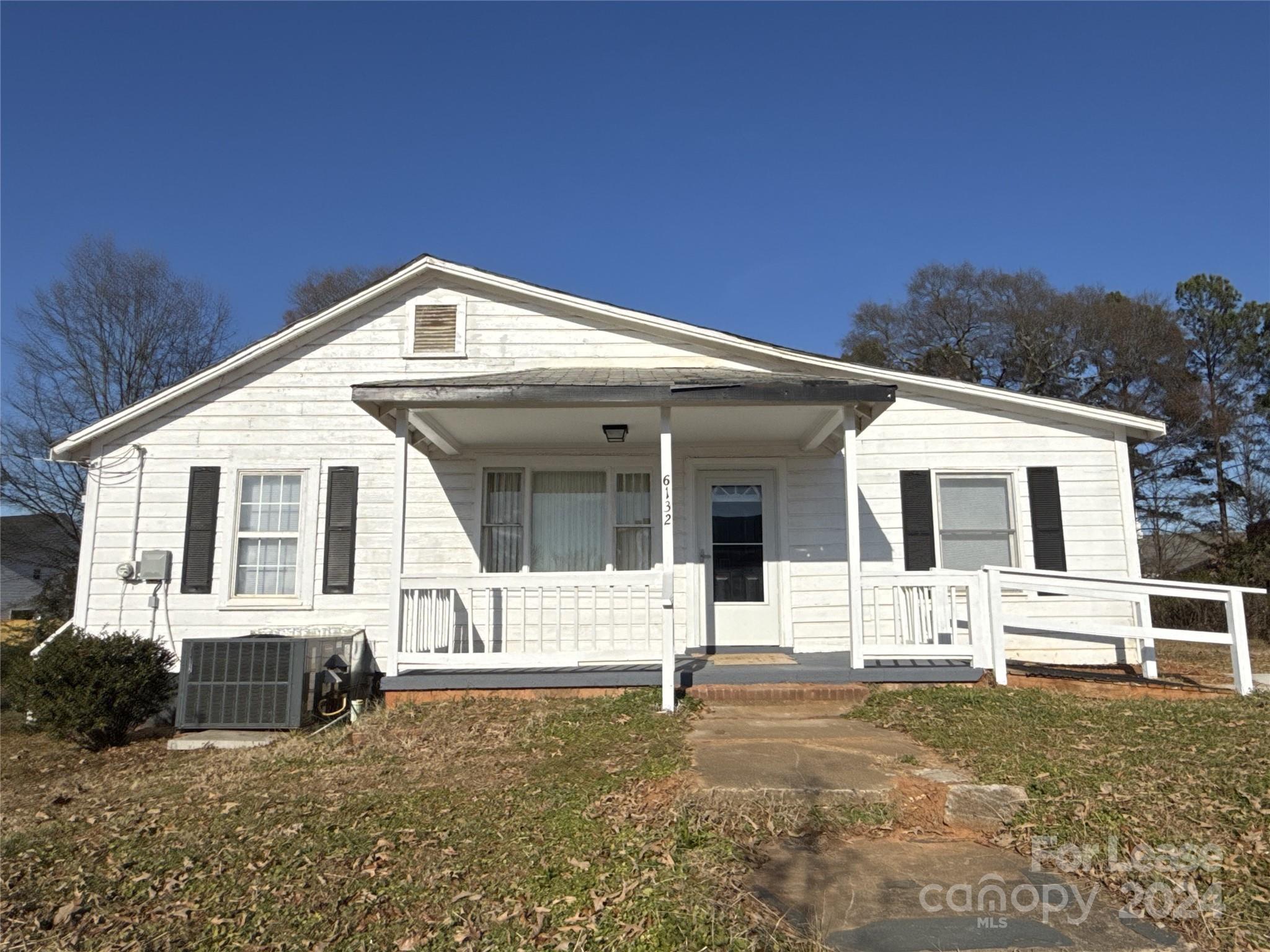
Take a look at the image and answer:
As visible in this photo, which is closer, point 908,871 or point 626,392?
point 908,871

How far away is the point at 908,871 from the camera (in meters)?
3.57

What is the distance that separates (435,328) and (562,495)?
2.42 m

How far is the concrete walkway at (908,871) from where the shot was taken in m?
3.00

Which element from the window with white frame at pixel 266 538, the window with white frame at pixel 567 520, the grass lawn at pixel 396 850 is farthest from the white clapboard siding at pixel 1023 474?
the window with white frame at pixel 266 538

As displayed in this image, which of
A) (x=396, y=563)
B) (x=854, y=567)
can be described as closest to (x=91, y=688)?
(x=396, y=563)

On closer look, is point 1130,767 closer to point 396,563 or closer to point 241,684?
point 396,563

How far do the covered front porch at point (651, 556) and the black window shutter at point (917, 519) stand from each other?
0.48m

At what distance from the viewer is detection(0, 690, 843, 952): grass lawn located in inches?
123

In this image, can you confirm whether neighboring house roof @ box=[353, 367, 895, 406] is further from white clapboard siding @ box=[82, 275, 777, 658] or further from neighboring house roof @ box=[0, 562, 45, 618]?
neighboring house roof @ box=[0, 562, 45, 618]

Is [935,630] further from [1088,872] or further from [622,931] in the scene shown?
[622,931]

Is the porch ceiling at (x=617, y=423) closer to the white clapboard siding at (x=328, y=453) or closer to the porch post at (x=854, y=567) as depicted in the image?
the porch post at (x=854, y=567)

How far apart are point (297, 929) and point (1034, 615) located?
781 cm

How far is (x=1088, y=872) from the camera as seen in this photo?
3.49 metres

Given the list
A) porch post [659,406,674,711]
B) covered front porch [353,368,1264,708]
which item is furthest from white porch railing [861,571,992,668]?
porch post [659,406,674,711]
